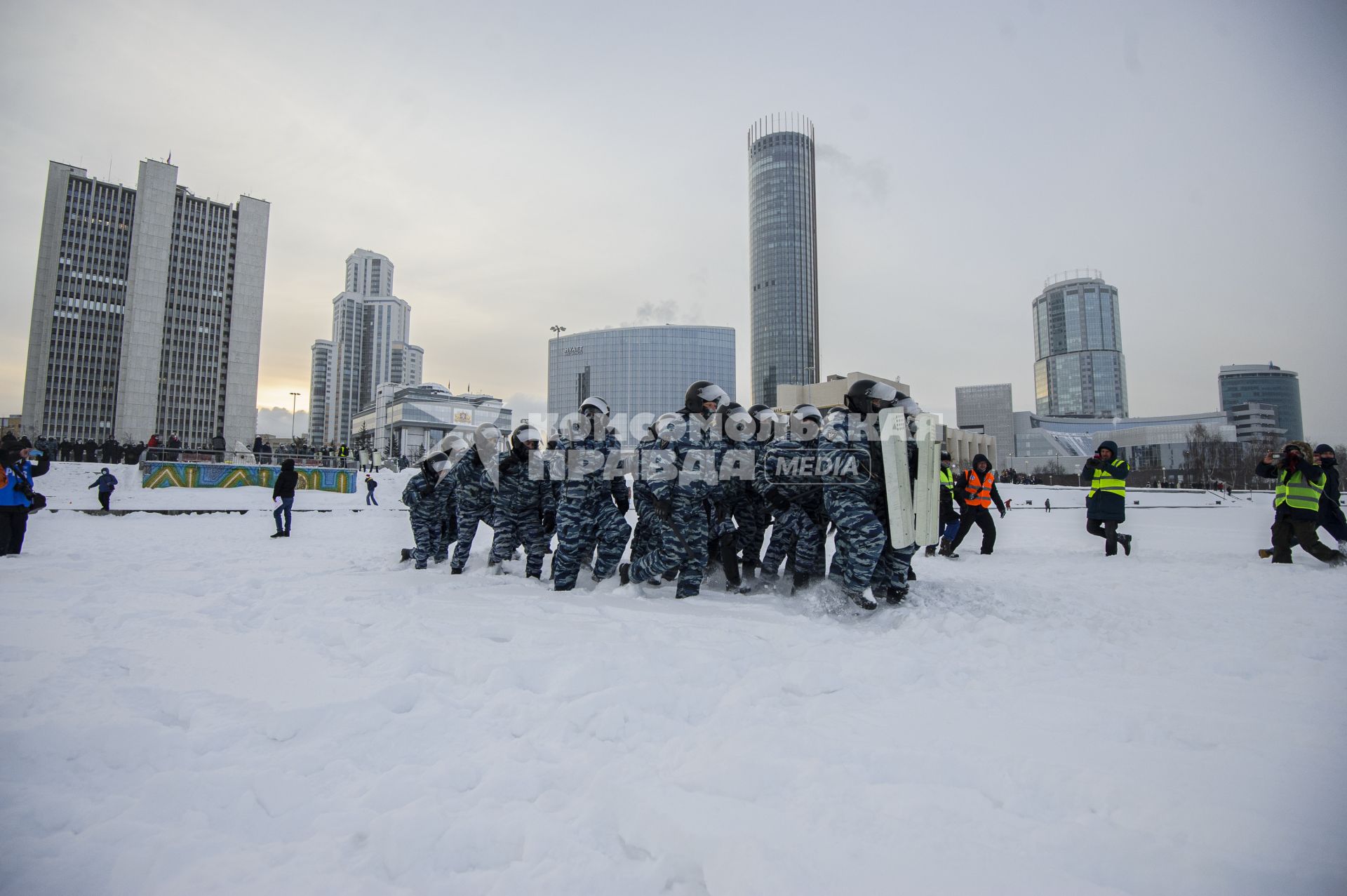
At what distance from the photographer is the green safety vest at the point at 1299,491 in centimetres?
677

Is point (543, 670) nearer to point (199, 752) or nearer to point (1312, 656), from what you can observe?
point (199, 752)

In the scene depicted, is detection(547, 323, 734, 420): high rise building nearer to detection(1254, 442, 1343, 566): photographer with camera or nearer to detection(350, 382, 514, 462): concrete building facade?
detection(350, 382, 514, 462): concrete building facade

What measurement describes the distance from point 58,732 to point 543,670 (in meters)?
1.96

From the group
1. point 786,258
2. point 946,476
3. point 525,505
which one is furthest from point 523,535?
point 786,258

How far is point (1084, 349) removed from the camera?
552 feet

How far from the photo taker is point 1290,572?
6.41 metres

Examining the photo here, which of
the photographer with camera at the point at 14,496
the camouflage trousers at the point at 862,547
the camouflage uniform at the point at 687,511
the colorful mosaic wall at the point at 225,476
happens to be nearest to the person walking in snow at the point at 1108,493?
the camouflage trousers at the point at 862,547

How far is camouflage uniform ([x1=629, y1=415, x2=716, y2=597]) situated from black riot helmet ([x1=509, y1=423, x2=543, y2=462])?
1.51 m

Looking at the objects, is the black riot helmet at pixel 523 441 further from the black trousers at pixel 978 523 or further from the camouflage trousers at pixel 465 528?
the black trousers at pixel 978 523

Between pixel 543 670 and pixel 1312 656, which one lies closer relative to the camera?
pixel 543 670

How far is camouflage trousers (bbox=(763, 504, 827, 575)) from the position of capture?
5398 millimetres

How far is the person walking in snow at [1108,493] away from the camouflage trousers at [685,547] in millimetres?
5959

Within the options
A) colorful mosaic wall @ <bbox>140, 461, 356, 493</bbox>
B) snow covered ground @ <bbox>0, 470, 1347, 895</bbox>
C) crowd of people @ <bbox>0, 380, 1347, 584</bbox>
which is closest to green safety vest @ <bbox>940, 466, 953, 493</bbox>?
crowd of people @ <bbox>0, 380, 1347, 584</bbox>

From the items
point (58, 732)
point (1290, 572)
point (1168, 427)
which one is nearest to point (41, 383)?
point (58, 732)
